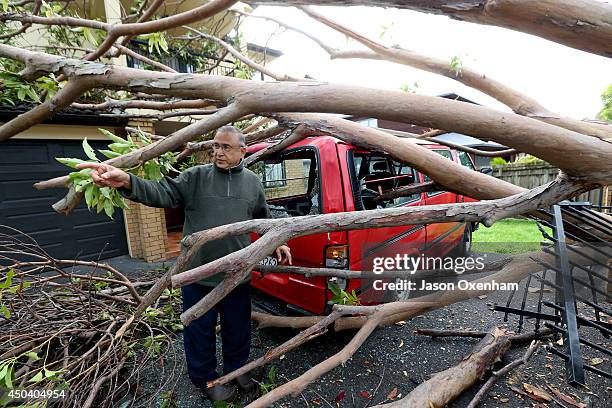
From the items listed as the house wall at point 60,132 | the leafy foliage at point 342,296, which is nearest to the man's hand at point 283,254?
the leafy foliage at point 342,296

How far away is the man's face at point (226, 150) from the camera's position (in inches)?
91.1

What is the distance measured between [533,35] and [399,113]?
23.5 inches

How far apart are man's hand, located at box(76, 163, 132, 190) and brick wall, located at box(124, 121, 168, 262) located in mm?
5223

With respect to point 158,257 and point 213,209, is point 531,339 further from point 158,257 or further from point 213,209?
point 158,257

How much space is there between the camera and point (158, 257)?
21.4ft

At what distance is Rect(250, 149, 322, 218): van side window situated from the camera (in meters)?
2.98

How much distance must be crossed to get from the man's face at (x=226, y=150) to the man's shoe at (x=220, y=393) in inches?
73.2

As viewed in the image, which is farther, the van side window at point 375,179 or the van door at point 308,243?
the van side window at point 375,179

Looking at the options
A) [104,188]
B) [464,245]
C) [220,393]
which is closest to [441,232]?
[464,245]

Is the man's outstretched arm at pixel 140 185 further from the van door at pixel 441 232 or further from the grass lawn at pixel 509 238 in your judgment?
the grass lawn at pixel 509 238

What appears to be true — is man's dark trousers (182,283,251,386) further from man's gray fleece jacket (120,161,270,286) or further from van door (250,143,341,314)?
van door (250,143,341,314)

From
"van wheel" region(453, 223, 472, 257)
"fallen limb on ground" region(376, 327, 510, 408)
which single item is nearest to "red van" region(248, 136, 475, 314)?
"fallen limb on ground" region(376, 327, 510, 408)

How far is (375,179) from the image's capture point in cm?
369

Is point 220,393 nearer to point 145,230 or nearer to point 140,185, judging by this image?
point 140,185
